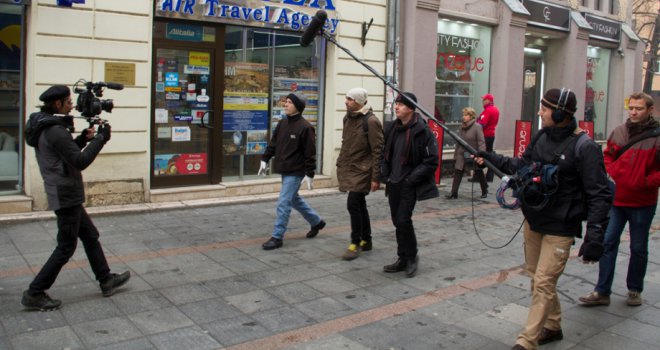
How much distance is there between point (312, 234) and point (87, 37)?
4.11m

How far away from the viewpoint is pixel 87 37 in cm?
867

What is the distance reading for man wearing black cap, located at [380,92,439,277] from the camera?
20.1ft

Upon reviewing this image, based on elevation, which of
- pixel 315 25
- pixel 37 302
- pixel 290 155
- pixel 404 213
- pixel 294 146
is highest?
pixel 315 25

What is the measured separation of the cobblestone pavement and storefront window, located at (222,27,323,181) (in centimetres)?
246

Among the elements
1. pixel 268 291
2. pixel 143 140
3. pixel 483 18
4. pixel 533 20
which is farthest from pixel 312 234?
pixel 533 20

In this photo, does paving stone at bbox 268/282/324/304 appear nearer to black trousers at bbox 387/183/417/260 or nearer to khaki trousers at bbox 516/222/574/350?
black trousers at bbox 387/183/417/260

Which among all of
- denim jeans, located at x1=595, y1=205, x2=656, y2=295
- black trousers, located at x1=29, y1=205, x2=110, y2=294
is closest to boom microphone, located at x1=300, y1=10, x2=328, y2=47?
black trousers, located at x1=29, y1=205, x2=110, y2=294

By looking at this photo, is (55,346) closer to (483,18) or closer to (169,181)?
(169,181)

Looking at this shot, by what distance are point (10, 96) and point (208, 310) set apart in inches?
206

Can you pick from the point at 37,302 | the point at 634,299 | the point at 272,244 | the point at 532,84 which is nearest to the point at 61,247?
the point at 37,302

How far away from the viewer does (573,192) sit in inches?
172

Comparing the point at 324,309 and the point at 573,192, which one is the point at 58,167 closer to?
the point at 324,309

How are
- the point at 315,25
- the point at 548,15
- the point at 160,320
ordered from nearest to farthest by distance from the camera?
the point at 160,320
the point at 315,25
the point at 548,15

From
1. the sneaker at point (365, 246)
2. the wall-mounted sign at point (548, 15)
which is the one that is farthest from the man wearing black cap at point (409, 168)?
the wall-mounted sign at point (548, 15)
